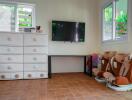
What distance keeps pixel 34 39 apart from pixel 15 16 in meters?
1.22

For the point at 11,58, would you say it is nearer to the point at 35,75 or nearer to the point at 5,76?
the point at 5,76

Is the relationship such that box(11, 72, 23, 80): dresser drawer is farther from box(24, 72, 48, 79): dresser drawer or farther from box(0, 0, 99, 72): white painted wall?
box(0, 0, 99, 72): white painted wall

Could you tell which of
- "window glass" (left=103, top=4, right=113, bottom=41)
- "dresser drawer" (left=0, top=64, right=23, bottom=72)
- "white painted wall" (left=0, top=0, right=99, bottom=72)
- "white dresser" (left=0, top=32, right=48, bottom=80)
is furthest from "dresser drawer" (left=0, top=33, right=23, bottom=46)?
"window glass" (left=103, top=4, right=113, bottom=41)

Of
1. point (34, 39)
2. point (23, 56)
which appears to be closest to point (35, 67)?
point (23, 56)

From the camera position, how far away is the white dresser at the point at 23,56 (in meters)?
3.83

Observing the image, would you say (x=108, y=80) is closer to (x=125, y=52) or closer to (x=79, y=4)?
(x=125, y=52)

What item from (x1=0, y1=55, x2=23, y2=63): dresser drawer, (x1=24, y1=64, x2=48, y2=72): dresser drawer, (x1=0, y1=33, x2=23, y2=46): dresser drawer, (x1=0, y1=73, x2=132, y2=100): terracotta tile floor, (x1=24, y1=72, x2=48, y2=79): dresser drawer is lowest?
(x1=0, y1=73, x2=132, y2=100): terracotta tile floor

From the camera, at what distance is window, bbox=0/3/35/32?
453cm

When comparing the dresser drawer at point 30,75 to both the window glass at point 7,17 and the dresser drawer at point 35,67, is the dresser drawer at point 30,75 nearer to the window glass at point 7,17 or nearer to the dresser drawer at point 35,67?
the dresser drawer at point 35,67

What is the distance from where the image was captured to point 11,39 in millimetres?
3852

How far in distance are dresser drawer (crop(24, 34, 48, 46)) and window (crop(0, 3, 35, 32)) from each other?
86 centimetres

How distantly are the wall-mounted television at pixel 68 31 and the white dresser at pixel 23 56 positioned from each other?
2.47 feet

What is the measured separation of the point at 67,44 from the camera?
Answer: 488 centimetres

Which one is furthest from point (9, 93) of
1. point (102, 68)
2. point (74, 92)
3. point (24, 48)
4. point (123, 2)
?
point (123, 2)
